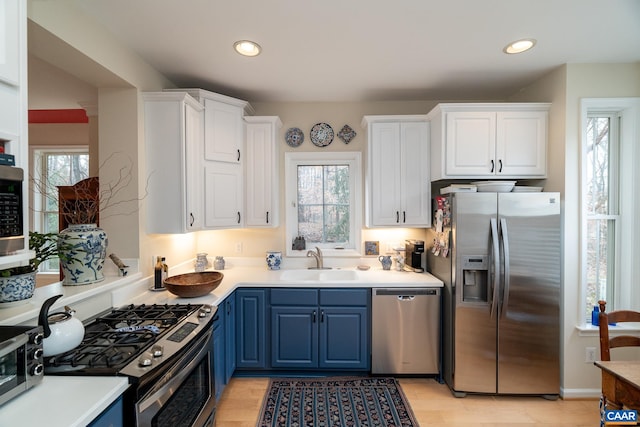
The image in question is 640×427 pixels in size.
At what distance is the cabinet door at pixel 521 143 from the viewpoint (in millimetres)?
2490

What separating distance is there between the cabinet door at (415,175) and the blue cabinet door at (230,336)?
1737 mm

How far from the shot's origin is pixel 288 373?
2.54 metres

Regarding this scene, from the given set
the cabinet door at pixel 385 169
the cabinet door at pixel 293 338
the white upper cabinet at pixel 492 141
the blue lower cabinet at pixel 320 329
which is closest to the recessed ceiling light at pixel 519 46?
the white upper cabinet at pixel 492 141

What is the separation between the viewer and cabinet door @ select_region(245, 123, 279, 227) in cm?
284

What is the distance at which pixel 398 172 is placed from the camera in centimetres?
279

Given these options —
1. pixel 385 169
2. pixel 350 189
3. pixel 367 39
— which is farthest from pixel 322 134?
pixel 367 39

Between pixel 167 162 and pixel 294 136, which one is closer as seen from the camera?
→ pixel 167 162

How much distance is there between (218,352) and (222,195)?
4.32 ft

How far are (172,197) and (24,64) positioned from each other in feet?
4.23

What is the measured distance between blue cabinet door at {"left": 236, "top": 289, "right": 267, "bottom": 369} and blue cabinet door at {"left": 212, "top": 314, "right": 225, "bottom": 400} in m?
0.29

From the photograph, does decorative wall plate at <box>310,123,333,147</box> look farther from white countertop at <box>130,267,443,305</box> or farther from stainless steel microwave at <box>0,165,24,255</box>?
stainless steel microwave at <box>0,165,24,255</box>

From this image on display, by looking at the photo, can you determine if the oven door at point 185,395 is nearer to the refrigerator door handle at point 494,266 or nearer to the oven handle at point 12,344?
the oven handle at point 12,344

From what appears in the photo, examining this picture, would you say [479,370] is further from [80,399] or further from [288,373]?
[80,399]

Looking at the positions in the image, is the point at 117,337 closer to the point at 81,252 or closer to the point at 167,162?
the point at 81,252
